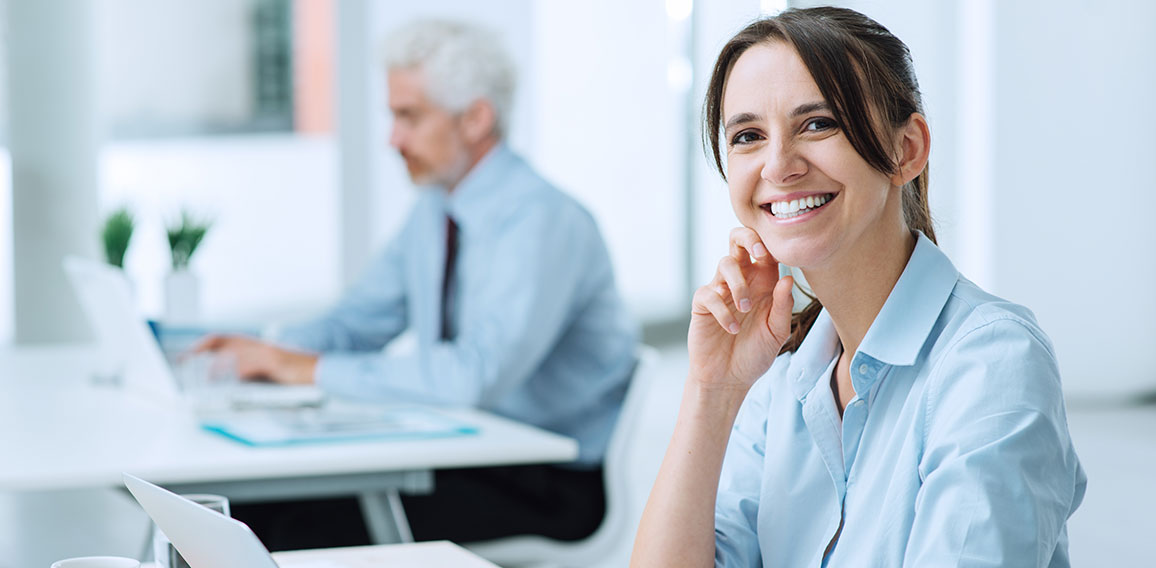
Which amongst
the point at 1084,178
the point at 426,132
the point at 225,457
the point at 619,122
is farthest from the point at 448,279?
the point at 619,122

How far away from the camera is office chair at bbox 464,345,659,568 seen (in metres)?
2.40

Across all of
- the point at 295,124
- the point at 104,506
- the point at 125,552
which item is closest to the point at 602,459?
the point at 125,552

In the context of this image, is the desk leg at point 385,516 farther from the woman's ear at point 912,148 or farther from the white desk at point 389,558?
the woman's ear at point 912,148

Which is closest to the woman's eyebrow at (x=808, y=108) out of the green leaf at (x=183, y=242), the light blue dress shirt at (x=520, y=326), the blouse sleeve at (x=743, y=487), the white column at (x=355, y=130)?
the blouse sleeve at (x=743, y=487)

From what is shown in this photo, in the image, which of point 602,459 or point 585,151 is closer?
point 602,459

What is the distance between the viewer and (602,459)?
2.56 meters

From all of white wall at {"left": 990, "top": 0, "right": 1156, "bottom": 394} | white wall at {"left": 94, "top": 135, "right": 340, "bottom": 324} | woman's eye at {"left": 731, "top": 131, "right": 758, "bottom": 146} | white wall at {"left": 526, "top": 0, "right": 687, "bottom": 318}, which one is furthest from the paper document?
white wall at {"left": 94, "top": 135, "right": 340, "bottom": 324}

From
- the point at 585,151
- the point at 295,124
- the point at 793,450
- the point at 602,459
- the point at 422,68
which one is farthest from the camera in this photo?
the point at 295,124

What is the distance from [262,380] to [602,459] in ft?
2.34

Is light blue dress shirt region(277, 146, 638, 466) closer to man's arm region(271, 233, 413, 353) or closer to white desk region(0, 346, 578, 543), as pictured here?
white desk region(0, 346, 578, 543)

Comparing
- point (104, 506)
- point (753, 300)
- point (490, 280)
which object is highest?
point (753, 300)

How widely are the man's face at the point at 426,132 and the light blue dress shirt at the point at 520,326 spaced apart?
0.06 meters

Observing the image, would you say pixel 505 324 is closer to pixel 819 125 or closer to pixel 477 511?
pixel 477 511

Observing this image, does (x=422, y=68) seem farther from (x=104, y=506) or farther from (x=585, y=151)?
(x=585, y=151)
